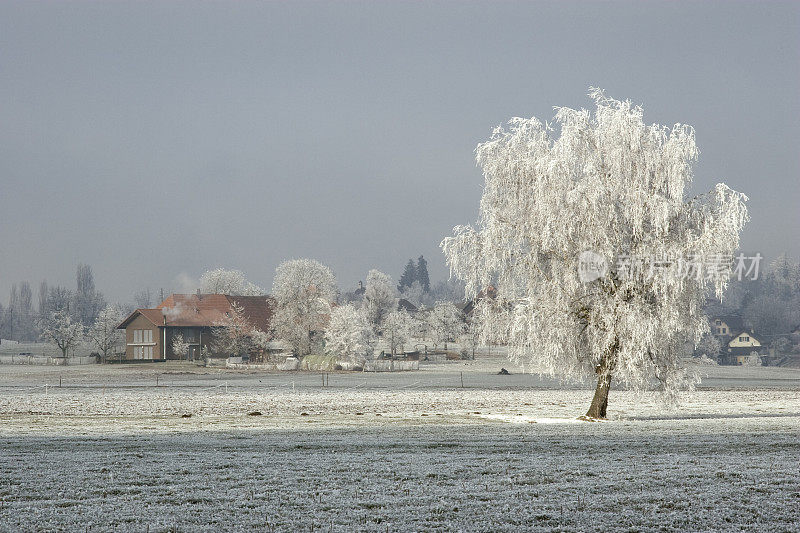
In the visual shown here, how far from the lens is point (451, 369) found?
300ft

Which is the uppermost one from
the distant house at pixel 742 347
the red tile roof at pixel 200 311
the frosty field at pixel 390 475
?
the red tile roof at pixel 200 311

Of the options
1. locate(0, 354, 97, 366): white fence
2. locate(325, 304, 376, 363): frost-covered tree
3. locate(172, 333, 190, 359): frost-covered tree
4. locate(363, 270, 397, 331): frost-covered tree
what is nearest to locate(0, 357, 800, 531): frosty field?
locate(325, 304, 376, 363): frost-covered tree

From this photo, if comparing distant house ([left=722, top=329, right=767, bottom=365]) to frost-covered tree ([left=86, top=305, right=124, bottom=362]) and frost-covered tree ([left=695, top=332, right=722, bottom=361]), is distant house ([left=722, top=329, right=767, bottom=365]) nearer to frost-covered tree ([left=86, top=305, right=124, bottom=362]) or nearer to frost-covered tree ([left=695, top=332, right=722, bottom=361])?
frost-covered tree ([left=695, top=332, right=722, bottom=361])

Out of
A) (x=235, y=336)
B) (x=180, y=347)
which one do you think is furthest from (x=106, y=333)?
(x=235, y=336)

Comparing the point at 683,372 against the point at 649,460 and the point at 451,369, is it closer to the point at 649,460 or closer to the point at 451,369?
the point at 649,460

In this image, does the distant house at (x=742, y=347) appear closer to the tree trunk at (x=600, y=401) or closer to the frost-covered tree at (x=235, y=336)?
the frost-covered tree at (x=235, y=336)

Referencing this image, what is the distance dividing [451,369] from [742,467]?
79.2 meters

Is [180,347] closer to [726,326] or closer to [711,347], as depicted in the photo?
[711,347]

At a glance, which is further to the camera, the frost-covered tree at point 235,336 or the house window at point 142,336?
the house window at point 142,336

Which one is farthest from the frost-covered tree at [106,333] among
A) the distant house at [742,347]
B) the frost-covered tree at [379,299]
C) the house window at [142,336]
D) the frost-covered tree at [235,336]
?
the distant house at [742,347]

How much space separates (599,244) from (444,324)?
10802cm

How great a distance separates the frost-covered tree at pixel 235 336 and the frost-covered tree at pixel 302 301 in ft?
17.5

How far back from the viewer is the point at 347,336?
278ft

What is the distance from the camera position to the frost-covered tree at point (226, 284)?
13762 centimetres
